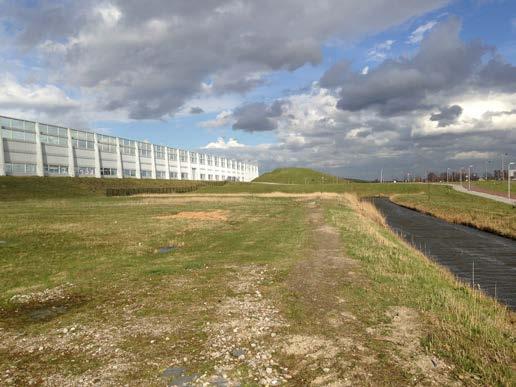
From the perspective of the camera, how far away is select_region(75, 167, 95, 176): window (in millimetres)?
96381

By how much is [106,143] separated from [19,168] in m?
28.4

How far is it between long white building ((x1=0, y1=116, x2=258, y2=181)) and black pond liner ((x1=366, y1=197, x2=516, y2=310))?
256 ft

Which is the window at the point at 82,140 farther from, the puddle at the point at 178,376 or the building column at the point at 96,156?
the puddle at the point at 178,376

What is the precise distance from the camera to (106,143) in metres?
107

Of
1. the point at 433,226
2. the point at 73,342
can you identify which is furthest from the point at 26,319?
the point at 433,226

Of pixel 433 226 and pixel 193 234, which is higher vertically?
pixel 193 234

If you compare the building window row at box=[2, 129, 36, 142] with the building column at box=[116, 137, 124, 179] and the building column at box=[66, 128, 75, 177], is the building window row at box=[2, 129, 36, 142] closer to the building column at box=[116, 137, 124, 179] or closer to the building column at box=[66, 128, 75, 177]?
the building column at box=[66, 128, 75, 177]

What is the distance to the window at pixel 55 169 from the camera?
8775 cm

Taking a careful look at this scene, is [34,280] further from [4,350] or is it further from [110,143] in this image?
[110,143]

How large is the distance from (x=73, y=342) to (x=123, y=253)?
12.4m

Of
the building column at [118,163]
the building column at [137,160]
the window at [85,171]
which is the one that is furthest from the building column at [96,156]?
the building column at [137,160]

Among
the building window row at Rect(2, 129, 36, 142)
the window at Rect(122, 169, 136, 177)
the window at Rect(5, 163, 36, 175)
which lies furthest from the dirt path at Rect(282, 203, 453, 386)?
the window at Rect(122, 169, 136, 177)

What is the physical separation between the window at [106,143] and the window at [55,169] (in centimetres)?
1432

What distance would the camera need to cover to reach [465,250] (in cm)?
3102
